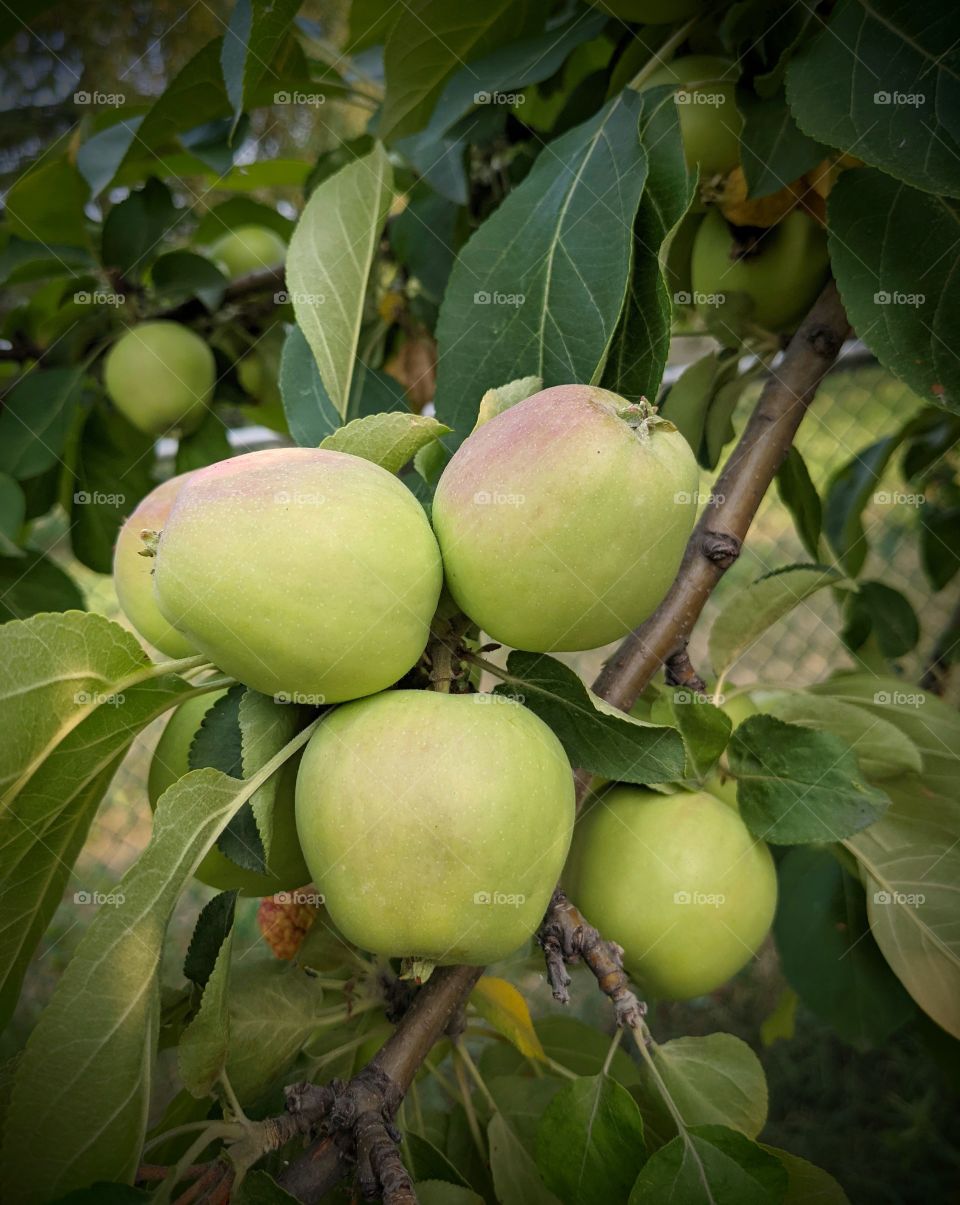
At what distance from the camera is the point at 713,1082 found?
0.63 metres

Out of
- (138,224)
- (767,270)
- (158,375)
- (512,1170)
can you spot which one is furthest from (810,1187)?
(138,224)

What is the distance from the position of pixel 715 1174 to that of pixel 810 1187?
0.38ft

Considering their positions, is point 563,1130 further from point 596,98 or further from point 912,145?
point 596,98

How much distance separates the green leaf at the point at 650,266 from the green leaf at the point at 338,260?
0.18m

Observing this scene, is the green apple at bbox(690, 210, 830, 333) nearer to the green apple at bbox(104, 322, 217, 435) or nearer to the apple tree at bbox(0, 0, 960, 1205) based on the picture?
the apple tree at bbox(0, 0, 960, 1205)

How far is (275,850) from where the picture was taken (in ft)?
1.90

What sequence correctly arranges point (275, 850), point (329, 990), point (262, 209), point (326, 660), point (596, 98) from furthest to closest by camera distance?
1. point (262, 209)
2. point (596, 98)
3. point (329, 990)
4. point (275, 850)
5. point (326, 660)

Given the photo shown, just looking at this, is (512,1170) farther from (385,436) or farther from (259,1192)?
(385,436)

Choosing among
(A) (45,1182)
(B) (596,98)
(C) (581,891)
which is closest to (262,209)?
(B) (596,98)

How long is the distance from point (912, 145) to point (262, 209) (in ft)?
2.93

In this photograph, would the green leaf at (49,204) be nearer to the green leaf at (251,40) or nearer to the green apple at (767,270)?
the green leaf at (251,40)

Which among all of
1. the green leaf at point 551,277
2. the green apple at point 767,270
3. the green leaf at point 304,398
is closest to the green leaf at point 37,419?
the green leaf at point 304,398

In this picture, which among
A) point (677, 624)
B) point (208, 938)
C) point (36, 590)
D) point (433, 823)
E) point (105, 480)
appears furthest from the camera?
point (105, 480)

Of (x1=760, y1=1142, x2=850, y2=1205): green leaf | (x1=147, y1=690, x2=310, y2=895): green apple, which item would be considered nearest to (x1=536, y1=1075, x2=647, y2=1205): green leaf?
(x1=760, y1=1142, x2=850, y2=1205): green leaf
